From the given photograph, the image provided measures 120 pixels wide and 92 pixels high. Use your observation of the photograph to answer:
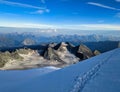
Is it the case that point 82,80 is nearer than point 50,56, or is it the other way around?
point 82,80

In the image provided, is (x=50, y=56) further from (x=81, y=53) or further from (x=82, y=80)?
(x=82, y=80)

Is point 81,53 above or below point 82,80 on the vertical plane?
below

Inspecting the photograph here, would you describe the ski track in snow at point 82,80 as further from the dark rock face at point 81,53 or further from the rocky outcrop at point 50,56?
the dark rock face at point 81,53

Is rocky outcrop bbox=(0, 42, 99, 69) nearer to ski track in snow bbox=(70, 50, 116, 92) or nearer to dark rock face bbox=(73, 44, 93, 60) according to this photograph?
dark rock face bbox=(73, 44, 93, 60)

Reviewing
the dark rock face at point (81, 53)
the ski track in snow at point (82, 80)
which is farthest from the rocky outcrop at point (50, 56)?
the ski track in snow at point (82, 80)

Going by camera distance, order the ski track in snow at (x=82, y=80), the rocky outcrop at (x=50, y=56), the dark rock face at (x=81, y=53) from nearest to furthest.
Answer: the ski track in snow at (x=82, y=80) → the rocky outcrop at (x=50, y=56) → the dark rock face at (x=81, y=53)

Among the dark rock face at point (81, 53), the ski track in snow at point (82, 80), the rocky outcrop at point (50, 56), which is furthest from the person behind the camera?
the dark rock face at point (81, 53)

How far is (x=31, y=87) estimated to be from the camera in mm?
15398

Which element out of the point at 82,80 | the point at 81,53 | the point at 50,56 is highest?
the point at 82,80

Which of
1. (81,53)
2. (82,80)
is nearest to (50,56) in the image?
(81,53)

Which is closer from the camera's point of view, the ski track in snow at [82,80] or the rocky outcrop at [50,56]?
the ski track in snow at [82,80]

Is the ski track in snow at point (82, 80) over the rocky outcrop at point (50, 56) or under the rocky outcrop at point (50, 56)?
over

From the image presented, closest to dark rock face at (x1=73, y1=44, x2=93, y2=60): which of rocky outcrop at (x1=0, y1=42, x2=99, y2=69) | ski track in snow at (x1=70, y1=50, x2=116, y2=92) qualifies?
rocky outcrop at (x1=0, y1=42, x2=99, y2=69)

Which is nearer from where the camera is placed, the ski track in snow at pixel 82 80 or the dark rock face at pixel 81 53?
the ski track in snow at pixel 82 80
